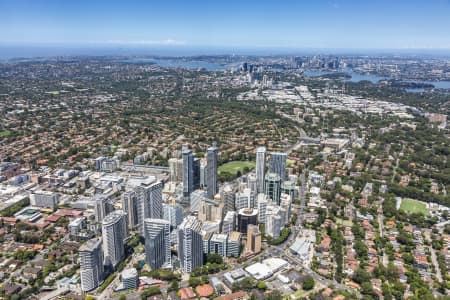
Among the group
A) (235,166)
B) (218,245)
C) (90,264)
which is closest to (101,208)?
(90,264)

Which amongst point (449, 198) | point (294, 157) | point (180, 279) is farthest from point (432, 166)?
point (180, 279)

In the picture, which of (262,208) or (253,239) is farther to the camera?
(262,208)

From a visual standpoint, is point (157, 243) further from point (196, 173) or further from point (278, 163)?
point (278, 163)

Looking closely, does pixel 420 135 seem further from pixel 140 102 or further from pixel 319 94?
pixel 140 102

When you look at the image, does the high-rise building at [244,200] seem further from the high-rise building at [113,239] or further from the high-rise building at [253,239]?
the high-rise building at [113,239]

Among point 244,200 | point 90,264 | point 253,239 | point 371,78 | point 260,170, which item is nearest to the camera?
point 90,264

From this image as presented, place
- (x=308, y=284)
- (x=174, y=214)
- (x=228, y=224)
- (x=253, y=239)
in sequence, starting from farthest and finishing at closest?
(x=174, y=214), (x=228, y=224), (x=253, y=239), (x=308, y=284)

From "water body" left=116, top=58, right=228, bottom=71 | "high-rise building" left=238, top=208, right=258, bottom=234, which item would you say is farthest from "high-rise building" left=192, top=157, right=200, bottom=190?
"water body" left=116, top=58, right=228, bottom=71
